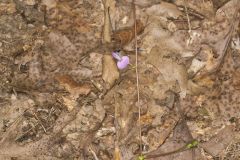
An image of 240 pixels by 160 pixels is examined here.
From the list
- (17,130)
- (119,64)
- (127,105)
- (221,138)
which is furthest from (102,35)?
(221,138)

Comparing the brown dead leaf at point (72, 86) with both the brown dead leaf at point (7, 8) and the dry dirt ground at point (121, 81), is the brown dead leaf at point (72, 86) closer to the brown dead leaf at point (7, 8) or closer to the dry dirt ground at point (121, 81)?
the dry dirt ground at point (121, 81)

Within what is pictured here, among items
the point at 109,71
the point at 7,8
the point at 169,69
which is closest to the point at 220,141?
the point at 169,69

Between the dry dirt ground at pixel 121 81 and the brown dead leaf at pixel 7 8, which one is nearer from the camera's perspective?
the dry dirt ground at pixel 121 81

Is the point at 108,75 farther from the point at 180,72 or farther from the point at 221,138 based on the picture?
the point at 221,138

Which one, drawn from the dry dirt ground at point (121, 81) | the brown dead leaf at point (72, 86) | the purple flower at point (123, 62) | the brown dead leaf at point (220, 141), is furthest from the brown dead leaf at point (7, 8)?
the brown dead leaf at point (220, 141)

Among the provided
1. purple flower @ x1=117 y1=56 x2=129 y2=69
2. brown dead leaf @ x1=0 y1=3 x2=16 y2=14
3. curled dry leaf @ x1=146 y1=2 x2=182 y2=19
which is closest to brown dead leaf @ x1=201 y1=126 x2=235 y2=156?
purple flower @ x1=117 y1=56 x2=129 y2=69

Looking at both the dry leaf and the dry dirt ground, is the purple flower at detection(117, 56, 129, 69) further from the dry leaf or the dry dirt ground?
the dry leaf

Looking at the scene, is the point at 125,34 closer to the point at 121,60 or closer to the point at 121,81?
the point at 121,60
